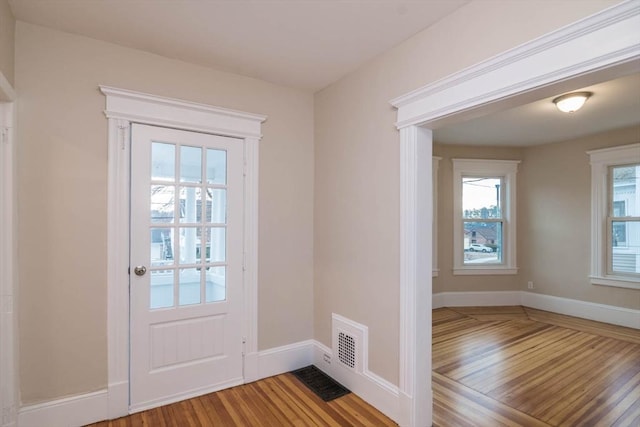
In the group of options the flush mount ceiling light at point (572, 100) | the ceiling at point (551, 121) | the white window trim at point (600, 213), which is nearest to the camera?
the flush mount ceiling light at point (572, 100)

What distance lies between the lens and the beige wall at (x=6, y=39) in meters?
1.89

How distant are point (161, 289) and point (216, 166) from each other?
1063 mm

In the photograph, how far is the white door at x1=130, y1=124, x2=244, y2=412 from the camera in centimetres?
251

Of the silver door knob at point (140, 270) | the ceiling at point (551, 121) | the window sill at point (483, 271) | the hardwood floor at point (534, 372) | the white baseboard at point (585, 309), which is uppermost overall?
the ceiling at point (551, 121)

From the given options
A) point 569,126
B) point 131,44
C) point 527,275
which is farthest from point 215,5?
point 527,275

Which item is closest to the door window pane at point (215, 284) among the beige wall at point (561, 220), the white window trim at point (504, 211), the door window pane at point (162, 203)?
the door window pane at point (162, 203)

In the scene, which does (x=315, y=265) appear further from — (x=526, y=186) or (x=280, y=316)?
(x=526, y=186)

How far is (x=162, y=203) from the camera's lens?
2.61 m

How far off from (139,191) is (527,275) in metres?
5.84

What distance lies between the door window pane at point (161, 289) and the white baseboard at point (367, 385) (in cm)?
145

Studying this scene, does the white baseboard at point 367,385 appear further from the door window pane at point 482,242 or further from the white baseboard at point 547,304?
the door window pane at point 482,242

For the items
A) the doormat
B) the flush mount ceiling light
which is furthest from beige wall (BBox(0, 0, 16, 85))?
the flush mount ceiling light

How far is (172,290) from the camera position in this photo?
264 centimetres

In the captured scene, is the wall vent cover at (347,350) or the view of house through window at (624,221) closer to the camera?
the wall vent cover at (347,350)
